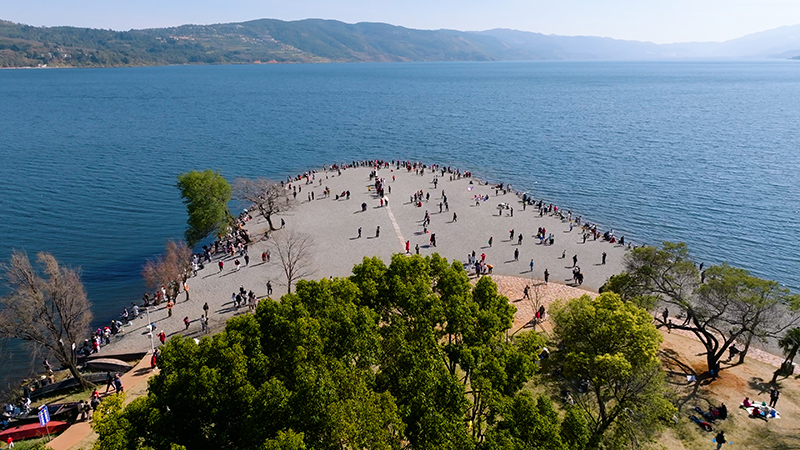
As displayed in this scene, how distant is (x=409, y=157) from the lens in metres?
95.1

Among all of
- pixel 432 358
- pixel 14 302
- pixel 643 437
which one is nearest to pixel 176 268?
pixel 14 302

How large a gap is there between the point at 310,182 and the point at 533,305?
1808 inches

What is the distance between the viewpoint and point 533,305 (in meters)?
37.3

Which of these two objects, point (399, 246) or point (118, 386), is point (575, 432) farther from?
point (399, 246)

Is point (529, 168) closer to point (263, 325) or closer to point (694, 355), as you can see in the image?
point (694, 355)

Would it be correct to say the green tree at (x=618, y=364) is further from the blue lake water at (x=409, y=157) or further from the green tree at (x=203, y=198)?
the green tree at (x=203, y=198)

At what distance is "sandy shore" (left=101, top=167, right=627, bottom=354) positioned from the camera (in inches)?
1560

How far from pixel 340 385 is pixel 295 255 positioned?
2953 cm

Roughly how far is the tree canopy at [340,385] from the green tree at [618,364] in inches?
116

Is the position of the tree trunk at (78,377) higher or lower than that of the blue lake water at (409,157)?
lower

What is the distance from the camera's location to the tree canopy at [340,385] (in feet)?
52.5

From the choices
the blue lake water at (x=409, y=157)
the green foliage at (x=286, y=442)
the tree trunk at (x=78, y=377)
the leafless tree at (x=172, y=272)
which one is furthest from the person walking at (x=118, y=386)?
the green foliage at (x=286, y=442)

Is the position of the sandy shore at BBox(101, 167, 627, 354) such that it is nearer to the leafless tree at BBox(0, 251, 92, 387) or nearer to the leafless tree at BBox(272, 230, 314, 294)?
the leafless tree at BBox(272, 230, 314, 294)

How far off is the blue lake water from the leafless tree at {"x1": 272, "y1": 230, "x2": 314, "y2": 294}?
14.9 meters
